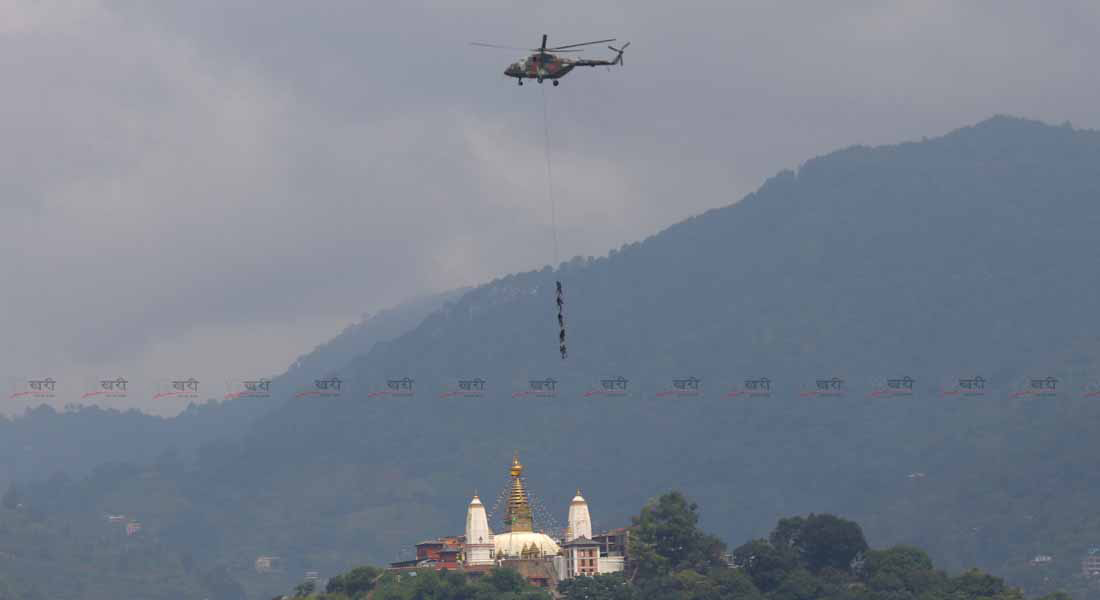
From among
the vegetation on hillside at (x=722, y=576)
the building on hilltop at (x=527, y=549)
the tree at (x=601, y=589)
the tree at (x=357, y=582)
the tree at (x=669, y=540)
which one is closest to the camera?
the tree at (x=601, y=589)

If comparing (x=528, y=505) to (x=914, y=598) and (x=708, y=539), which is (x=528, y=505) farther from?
(x=914, y=598)

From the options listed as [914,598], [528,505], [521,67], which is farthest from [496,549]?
[521,67]

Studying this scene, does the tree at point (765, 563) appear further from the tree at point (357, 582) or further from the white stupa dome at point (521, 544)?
the tree at point (357, 582)

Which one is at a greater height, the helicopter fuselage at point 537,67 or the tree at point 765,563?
the helicopter fuselage at point 537,67

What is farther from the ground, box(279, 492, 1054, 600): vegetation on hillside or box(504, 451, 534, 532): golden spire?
box(504, 451, 534, 532): golden spire

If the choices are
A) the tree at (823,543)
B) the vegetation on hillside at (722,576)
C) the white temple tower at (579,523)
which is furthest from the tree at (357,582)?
the tree at (823,543)

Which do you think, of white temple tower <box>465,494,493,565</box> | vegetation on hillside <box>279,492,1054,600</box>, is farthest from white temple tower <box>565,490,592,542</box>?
white temple tower <box>465,494,493,565</box>

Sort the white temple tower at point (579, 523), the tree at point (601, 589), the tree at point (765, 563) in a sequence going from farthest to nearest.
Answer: the white temple tower at point (579, 523), the tree at point (765, 563), the tree at point (601, 589)

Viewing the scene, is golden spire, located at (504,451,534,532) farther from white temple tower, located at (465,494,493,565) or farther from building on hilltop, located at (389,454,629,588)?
white temple tower, located at (465,494,493,565)
